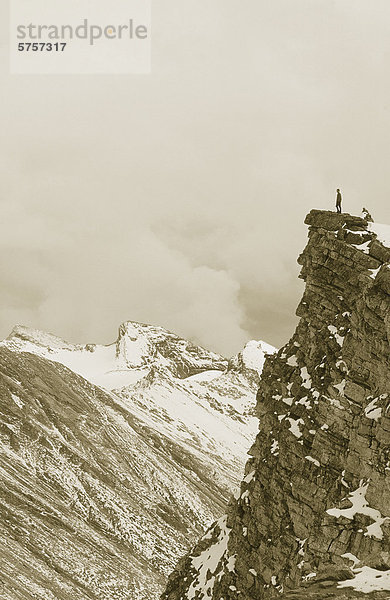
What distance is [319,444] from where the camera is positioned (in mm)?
51031

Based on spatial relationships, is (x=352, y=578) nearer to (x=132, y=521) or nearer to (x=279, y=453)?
(x=279, y=453)

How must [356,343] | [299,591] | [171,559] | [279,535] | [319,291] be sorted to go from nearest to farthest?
[299,591] → [356,343] → [279,535] → [319,291] → [171,559]

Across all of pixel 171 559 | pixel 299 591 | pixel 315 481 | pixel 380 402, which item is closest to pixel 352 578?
pixel 299 591

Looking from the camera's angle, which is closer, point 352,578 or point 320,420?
point 352,578

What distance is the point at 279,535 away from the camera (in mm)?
53906

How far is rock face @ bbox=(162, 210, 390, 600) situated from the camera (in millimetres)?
Answer: 41156

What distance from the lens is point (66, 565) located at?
532ft

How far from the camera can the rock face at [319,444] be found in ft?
135

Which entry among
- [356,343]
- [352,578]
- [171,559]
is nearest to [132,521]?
[171,559]

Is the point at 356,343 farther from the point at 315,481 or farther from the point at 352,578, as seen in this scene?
the point at 352,578

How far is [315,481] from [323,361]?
344 inches

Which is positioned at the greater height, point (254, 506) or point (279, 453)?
point (279, 453)

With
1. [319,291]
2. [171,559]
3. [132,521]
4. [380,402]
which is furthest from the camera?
[132,521]

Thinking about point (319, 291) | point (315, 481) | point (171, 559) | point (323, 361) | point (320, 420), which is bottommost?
point (171, 559)
